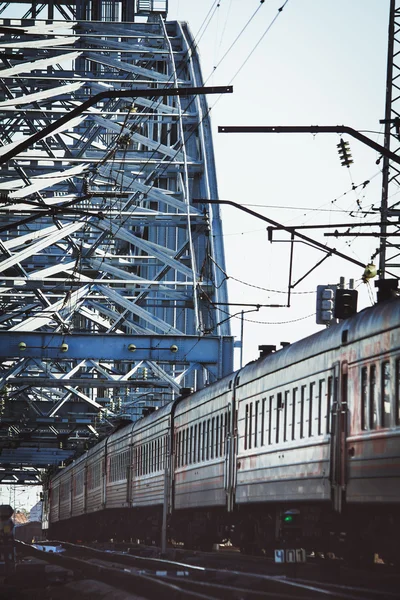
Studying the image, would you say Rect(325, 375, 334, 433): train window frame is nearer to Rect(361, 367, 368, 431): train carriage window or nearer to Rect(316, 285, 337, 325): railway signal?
Rect(361, 367, 368, 431): train carriage window

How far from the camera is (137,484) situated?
3638cm

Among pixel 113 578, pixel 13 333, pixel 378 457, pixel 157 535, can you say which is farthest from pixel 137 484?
pixel 378 457

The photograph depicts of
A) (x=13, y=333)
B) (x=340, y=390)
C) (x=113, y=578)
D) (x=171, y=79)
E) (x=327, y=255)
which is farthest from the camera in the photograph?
(x=171, y=79)

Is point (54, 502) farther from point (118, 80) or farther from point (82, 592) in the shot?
point (82, 592)

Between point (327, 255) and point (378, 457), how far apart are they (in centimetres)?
951

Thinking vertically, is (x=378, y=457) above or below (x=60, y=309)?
below

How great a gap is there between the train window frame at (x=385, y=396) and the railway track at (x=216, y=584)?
185 cm

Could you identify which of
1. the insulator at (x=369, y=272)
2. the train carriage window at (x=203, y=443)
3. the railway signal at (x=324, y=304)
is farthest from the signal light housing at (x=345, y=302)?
the railway signal at (x=324, y=304)

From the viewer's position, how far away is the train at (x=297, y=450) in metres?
15.2

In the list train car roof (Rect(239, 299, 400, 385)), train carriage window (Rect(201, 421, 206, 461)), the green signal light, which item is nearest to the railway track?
the green signal light

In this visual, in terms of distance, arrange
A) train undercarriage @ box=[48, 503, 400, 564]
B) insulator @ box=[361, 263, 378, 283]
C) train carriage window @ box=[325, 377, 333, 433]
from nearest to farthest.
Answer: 1. train undercarriage @ box=[48, 503, 400, 564]
2. train carriage window @ box=[325, 377, 333, 433]
3. insulator @ box=[361, 263, 378, 283]

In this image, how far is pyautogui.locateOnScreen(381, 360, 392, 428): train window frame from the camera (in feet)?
48.7

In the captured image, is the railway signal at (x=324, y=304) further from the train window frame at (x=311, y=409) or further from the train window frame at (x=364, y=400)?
the train window frame at (x=364, y=400)

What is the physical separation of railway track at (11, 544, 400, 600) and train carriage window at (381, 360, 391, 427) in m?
1.86
